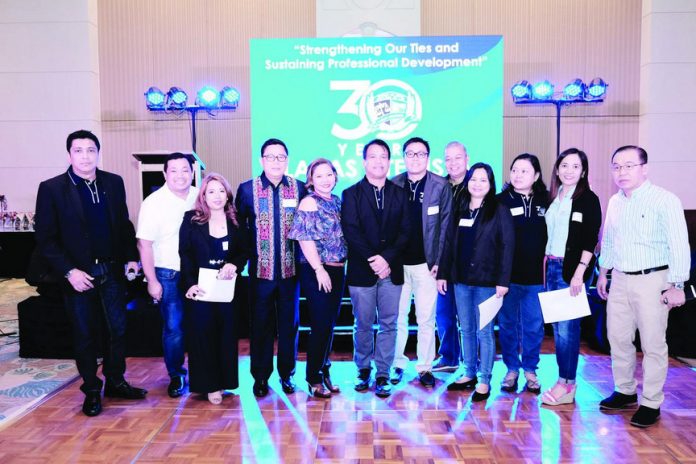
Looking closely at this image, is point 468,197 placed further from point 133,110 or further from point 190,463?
point 133,110

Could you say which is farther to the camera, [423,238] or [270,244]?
[423,238]

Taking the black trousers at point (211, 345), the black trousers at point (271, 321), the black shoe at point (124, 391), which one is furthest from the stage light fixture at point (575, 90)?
the black shoe at point (124, 391)

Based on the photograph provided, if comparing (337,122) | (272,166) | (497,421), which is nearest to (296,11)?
(337,122)

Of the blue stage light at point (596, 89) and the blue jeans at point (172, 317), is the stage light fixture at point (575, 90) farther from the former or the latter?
the blue jeans at point (172, 317)

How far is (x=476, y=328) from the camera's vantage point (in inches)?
123

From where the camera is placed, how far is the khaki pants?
263 centimetres

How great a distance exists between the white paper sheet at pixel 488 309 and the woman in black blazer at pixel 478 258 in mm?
43

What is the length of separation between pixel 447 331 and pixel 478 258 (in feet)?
2.81

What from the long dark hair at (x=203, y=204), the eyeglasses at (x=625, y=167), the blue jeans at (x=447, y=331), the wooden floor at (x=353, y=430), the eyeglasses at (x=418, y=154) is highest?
the eyeglasses at (x=418, y=154)

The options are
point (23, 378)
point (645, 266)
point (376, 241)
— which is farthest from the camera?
point (23, 378)

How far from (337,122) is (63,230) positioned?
3194 millimetres

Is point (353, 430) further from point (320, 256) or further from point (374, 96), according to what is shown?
point (374, 96)

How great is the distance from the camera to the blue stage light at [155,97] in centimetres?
660

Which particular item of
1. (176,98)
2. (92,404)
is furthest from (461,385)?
(176,98)
